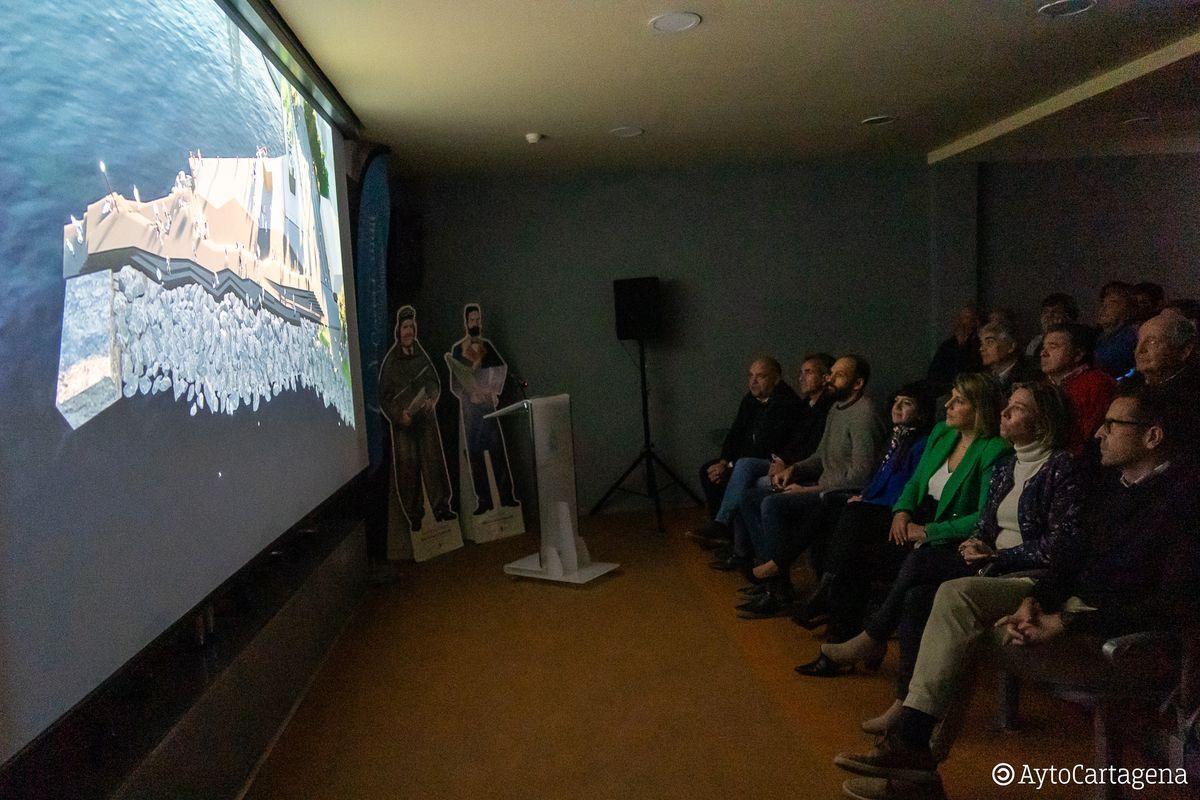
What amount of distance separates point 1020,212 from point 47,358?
21.2 ft

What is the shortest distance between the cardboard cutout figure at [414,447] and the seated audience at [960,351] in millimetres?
3291

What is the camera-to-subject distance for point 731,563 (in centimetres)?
443

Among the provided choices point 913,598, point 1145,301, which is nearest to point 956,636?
point 913,598

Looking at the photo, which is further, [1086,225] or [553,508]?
[1086,225]

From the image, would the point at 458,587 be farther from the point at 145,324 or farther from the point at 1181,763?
the point at 1181,763

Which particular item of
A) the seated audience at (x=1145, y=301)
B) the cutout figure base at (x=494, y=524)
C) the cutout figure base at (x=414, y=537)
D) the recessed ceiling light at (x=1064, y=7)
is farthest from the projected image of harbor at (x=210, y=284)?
the seated audience at (x=1145, y=301)

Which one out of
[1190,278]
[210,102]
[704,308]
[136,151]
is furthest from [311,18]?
[1190,278]

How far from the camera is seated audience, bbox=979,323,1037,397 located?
3.96 meters

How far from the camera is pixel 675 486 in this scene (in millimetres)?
6203

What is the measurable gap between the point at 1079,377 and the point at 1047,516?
108 centimetres

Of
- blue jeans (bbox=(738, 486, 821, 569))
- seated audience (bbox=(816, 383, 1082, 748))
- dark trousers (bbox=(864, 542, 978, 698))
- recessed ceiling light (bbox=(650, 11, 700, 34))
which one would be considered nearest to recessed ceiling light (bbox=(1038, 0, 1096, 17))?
recessed ceiling light (bbox=(650, 11, 700, 34))

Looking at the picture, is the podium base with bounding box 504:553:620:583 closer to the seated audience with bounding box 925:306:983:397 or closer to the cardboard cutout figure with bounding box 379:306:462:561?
the cardboard cutout figure with bounding box 379:306:462:561

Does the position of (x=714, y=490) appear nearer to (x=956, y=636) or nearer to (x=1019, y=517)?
(x=1019, y=517)

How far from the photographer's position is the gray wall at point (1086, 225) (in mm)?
6191
